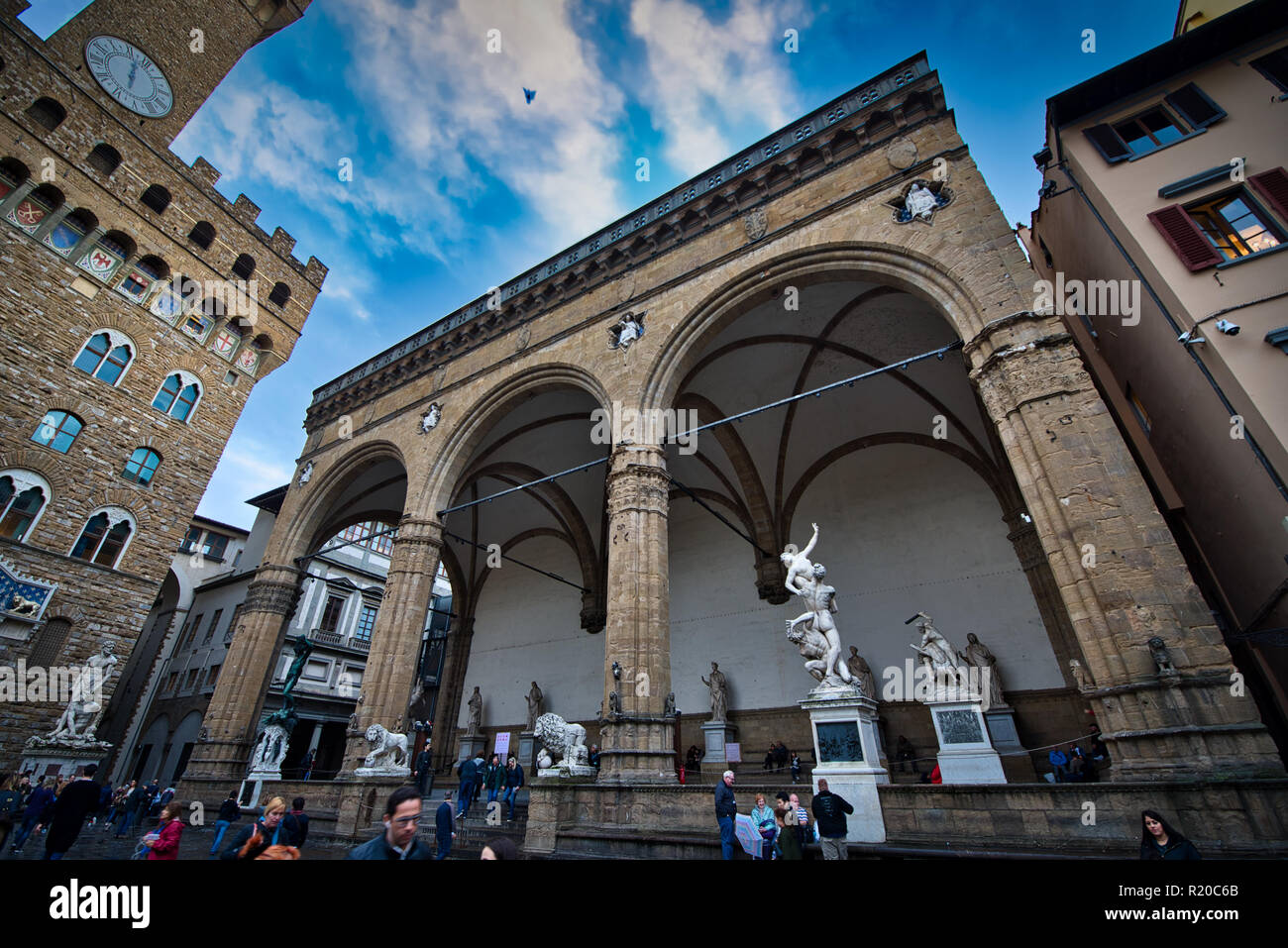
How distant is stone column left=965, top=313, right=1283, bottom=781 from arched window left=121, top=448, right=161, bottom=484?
21.1 m

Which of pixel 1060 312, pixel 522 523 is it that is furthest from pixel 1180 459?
pixel 522 523

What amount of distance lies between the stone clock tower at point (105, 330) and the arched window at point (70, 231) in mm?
43

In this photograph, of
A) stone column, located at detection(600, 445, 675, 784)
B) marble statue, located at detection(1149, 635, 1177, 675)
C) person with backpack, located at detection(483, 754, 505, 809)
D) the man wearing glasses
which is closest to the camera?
the man wearing glasses

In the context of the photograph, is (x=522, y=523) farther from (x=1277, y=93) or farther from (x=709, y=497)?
(x=1277, y=93)

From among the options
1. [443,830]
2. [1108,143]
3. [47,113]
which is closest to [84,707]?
[443,830]

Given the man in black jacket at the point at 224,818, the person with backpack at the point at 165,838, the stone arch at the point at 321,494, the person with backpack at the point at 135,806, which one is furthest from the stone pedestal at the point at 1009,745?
the person with backpack at the point at 135,806

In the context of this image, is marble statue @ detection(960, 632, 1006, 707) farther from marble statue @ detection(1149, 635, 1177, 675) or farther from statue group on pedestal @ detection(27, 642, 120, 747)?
statue group on pedestal @ detection(27, 642, 120, 747)

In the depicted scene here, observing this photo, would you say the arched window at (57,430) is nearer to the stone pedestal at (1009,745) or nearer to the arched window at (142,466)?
the arched window at (142,466)

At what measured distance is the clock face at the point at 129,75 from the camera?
1692 cm

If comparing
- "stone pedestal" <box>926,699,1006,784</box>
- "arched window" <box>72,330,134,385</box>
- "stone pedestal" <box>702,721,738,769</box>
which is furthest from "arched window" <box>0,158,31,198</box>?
"stone pedestal" <box>926,699,1006,784</box>

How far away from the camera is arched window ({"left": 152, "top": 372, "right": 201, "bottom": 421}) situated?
17.4m

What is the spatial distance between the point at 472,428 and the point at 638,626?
7.24 m
